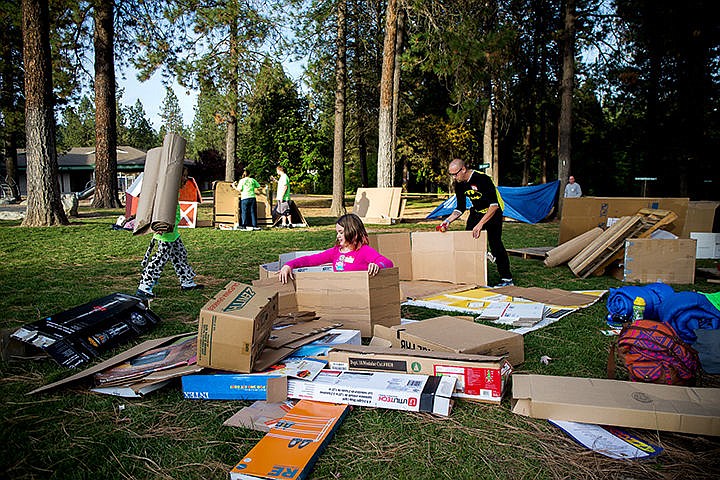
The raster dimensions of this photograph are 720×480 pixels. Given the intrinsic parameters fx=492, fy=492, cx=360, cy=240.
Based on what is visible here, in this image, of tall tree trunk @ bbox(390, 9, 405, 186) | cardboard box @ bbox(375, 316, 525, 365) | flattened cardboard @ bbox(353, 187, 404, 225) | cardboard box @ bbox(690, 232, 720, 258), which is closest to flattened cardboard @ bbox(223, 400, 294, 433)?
cardboard box @ bbox(375, 316, 525, 365)

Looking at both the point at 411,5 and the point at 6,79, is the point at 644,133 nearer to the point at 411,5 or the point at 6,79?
the point at 411,5

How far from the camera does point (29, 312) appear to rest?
4.82 m

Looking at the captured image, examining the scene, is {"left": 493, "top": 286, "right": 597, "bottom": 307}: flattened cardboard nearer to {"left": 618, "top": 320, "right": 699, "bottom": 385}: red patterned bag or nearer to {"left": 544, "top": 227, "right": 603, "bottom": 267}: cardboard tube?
{"left": 544, "top": 227, "right": 603, "bottom": 267}: cardboard tube

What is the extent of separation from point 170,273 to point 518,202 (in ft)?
43.0

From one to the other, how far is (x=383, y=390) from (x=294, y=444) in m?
0.62

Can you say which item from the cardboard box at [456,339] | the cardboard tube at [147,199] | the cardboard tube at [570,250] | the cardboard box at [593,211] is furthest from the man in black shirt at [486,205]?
the cardboard tube at [147,199]

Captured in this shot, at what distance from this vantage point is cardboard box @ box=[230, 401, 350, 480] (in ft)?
6.99

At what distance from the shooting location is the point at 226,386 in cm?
295

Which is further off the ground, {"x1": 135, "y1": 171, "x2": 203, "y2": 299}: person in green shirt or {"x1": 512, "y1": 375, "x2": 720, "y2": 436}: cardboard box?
{"x1": 135, "y1": 171, "x2": 203, "y2": 299}: person in green shirt

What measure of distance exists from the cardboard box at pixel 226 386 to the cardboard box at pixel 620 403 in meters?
1.43

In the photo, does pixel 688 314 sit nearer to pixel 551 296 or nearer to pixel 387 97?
pixel 551 296

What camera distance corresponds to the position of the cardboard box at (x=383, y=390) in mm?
2707

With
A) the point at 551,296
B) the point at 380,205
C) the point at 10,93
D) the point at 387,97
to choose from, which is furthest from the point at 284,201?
the point at 10,93

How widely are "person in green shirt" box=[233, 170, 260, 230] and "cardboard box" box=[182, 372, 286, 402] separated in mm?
10883
